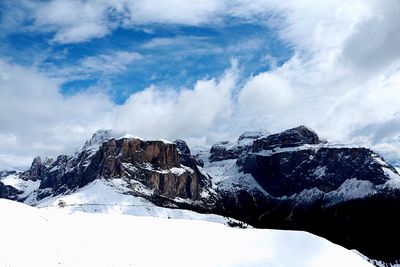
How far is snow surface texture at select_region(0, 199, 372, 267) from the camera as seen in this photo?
125 feet

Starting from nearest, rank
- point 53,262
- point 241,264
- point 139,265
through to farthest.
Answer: point 53,262 < point 139,265 < point 241,264

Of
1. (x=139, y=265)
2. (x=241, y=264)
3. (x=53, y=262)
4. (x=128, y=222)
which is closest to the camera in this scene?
(x=53, y=262)

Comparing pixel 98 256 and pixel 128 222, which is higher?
pixel 128 222

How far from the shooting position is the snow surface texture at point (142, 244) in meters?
38.2

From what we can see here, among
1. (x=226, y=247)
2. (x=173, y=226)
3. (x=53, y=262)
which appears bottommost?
(x=53, y=262)

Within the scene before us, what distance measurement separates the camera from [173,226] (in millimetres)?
56656

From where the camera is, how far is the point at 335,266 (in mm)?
48719

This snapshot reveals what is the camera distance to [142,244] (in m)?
46.5

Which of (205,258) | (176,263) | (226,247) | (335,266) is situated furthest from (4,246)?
(335,266)

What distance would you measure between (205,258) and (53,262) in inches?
587

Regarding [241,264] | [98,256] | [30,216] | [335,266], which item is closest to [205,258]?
[241,264]

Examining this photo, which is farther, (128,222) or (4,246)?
(128,222)

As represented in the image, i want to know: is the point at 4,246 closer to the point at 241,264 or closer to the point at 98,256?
the point at 98,256

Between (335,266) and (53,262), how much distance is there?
29.2 meters
